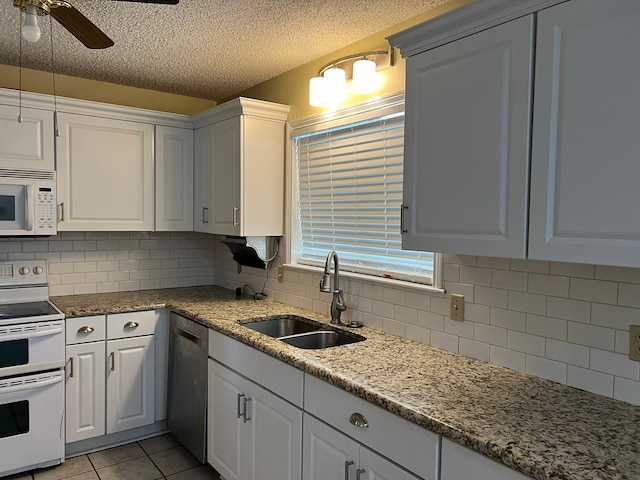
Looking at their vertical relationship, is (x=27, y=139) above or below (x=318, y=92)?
below

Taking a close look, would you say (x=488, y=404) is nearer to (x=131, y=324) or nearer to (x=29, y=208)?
(x=131, y=324)

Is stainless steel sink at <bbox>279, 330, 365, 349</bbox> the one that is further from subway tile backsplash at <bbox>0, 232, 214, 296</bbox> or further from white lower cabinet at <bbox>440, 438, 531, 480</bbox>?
subway tile backsplash at <bbox>0, 232, 214, 296</bbox>

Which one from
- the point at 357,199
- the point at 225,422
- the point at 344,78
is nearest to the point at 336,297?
the point at 357,199

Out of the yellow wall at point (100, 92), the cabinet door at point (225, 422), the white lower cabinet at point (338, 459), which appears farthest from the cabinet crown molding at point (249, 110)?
the white lower cabinet at point (338, 459)

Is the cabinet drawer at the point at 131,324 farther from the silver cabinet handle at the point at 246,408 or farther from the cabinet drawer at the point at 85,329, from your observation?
the silver cabinet handle at the point at 246,408

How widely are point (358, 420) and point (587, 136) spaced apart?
1.15 metres

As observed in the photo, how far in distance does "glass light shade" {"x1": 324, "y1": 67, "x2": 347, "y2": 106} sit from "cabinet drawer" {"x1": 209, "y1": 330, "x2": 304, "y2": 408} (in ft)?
4.69

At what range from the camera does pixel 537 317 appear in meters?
1.82

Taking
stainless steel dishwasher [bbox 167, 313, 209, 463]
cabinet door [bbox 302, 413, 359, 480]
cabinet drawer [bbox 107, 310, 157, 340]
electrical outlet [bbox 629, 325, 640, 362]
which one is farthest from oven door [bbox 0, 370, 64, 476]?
electrical outlet [bbox 629, 325, 640, 362]

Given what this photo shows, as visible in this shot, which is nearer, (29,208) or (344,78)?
(344,78)

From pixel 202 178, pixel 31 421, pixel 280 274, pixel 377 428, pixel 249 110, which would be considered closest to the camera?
pixel 377 428

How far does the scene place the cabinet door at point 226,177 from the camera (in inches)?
120

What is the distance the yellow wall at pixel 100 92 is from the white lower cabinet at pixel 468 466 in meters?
3.31

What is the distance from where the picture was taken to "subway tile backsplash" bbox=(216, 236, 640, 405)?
62.6 inches
